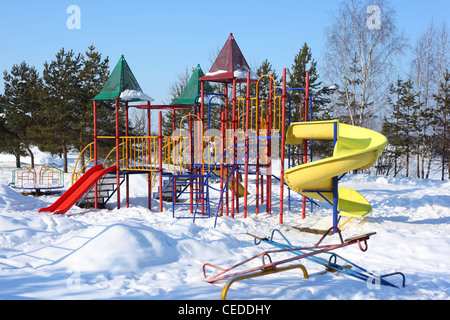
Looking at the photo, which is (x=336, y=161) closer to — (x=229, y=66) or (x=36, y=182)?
(x=229, y=66)

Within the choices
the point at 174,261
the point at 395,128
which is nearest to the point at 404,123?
the point at 395,128

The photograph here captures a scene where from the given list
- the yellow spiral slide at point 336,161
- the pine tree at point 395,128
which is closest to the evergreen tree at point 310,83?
the pine tree at point 395,128

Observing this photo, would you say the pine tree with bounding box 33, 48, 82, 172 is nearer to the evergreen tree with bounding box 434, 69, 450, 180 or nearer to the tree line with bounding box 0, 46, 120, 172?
the tree line with bounding box 0, 46, 120, 172

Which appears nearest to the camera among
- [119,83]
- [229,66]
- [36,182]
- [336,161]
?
[336,161]

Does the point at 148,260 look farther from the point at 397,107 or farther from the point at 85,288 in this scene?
the point at 397,107

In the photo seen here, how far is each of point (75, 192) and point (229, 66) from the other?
5728 mm

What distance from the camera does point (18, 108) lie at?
29.9 metres

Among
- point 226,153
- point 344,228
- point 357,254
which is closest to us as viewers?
point 357,254

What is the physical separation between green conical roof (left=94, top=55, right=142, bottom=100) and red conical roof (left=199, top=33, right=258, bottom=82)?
245 centimetres
